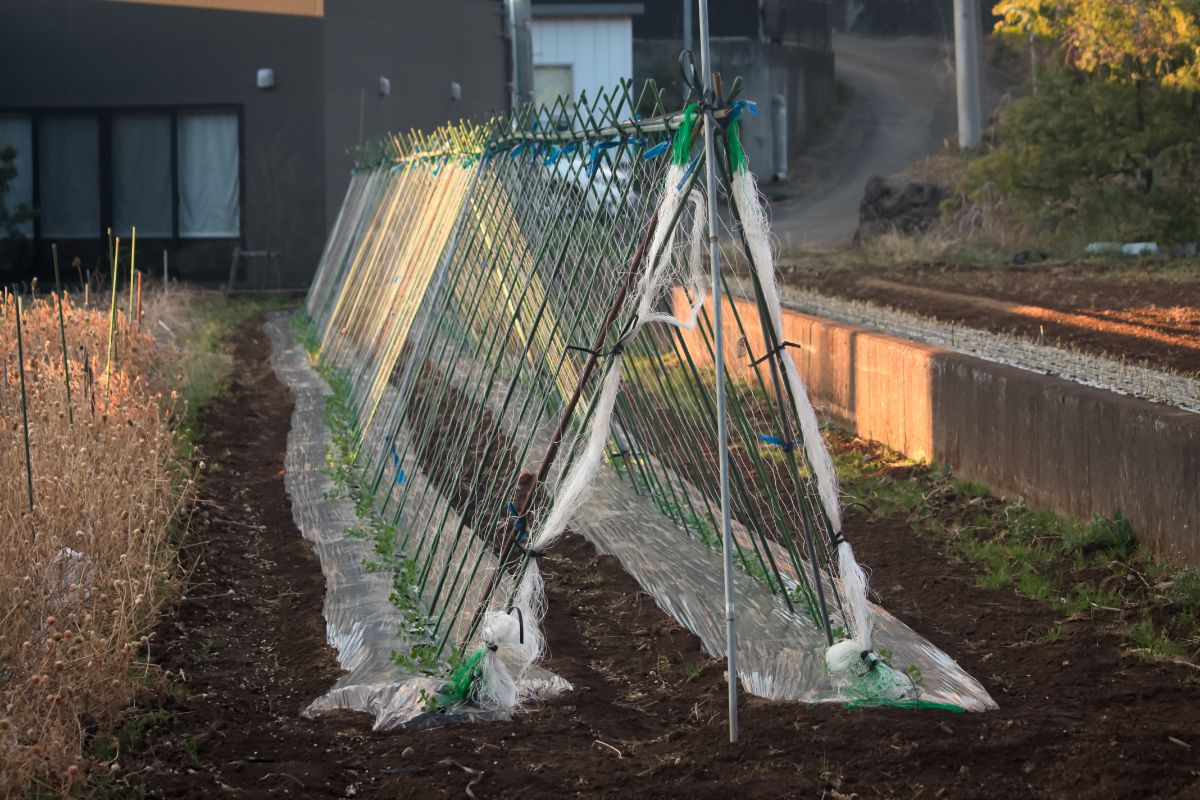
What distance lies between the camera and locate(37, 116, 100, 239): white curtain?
58.1 ft

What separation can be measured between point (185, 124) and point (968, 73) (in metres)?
13.2

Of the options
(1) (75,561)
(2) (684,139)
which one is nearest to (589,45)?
(1) (75,561)

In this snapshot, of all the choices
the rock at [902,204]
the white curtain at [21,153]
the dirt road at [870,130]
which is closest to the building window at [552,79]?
the dirt road at [870,130]

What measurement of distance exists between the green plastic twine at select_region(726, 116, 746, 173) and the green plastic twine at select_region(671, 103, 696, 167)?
11 cm

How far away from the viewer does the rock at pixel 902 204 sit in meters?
21.4

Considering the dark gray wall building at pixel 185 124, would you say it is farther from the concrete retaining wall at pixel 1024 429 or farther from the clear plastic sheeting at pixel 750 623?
the clear plastic sheeting at pixel 750 623

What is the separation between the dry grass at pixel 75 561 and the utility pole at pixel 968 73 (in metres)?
19.1

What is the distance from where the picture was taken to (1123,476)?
18.2 feet

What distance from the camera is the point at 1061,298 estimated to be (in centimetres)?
1216

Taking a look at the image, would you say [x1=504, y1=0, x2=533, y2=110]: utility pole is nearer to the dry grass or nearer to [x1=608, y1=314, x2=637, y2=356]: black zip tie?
the dry grass

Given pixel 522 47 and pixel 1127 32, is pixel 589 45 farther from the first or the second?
pixel 1127 32

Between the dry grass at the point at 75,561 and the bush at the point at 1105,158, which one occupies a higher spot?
the bush at the point at 1105,158

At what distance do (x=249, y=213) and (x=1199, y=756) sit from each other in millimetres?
15355

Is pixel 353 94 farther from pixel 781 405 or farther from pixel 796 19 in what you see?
pixel 796 19
